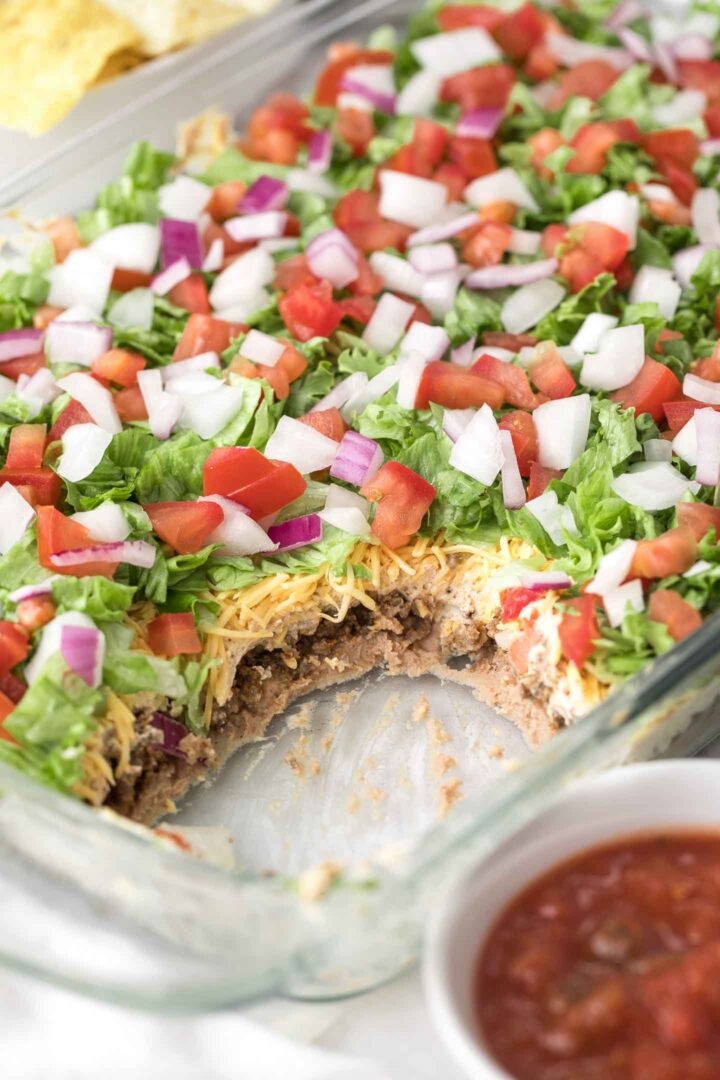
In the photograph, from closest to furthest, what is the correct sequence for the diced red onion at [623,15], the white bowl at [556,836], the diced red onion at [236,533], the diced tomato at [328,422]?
1. the white bowl at [556,836]
2. the diced red onion at [236,533]
3. the diced tomato at [328,422]
4. the diced red onion at [623,15]

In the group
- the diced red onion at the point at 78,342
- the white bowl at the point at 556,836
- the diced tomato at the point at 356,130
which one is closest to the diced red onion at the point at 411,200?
the diced tomato at the point at 356,130

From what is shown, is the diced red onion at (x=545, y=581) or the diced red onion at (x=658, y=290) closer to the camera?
the diced red onion at (x=545, y=581)

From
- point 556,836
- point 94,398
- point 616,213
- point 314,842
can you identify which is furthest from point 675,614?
point 94,398

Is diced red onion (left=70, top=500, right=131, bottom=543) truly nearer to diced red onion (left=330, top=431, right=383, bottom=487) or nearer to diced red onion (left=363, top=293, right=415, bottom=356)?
diced red onion (left=330, top=431, right=383, bottom=487)

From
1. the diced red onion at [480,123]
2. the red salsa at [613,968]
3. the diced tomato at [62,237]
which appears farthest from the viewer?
the diced red onion at [480,123]

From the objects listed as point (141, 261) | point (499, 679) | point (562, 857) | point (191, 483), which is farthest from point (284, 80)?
point (562, 857)

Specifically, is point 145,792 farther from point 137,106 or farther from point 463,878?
point 137,106

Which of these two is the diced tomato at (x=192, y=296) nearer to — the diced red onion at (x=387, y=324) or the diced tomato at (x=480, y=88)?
the diced red onion at (x=387, y=324)
